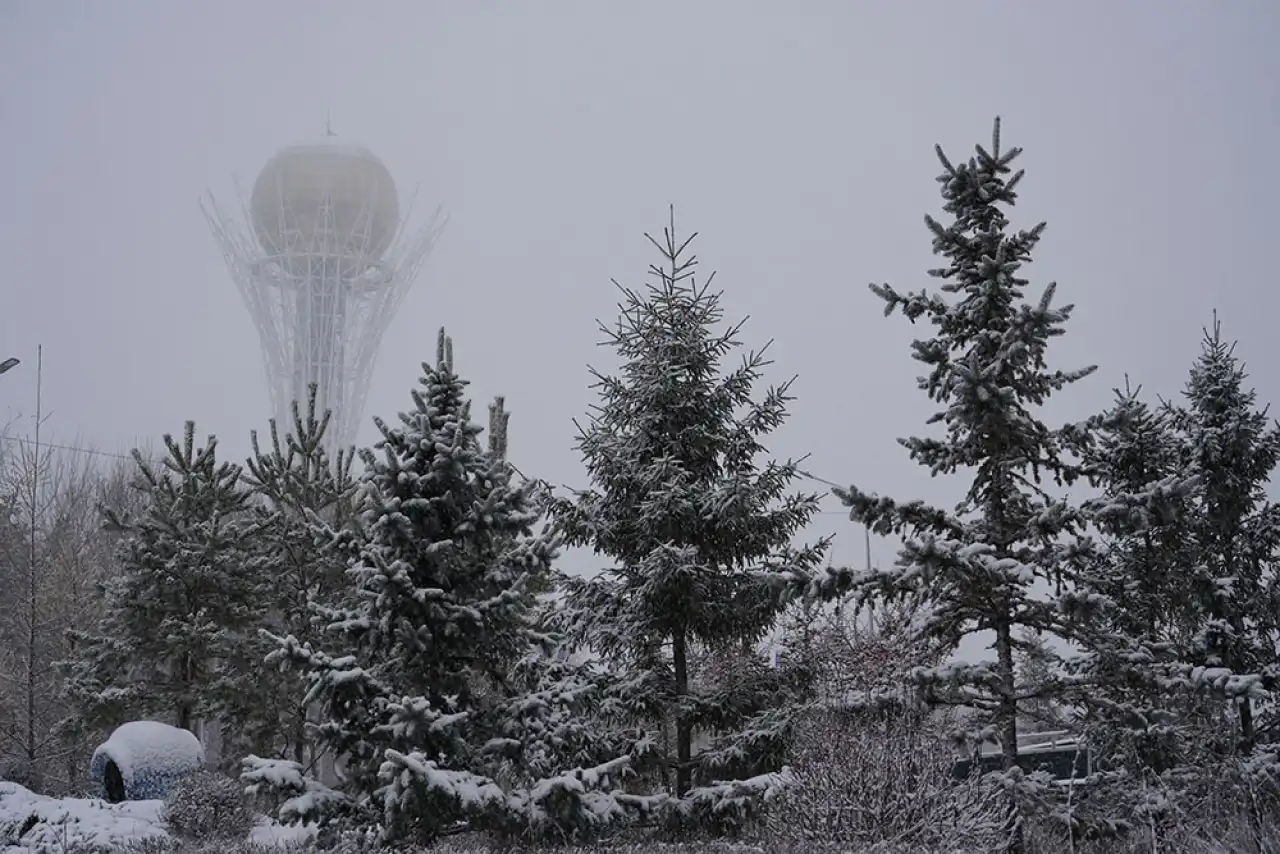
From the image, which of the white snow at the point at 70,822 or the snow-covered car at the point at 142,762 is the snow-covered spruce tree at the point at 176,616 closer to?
the snow-covered car at the point at 142,762

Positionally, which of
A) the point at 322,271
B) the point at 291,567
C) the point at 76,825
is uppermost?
the point at 322,271

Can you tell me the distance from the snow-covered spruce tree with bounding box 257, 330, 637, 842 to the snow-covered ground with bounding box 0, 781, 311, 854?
1.97 metres

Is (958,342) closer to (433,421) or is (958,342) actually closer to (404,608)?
(433,421)

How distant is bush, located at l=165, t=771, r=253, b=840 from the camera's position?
Answer: 43.6 ft

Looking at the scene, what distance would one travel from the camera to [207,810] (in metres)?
13.5

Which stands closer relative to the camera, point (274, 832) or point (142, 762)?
point (274, 832)

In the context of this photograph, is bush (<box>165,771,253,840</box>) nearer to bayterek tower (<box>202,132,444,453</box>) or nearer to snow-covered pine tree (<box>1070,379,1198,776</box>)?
snow-covered pine tree (<box>1070,379,1198,776</box>)

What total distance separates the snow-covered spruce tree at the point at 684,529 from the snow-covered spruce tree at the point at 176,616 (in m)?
7.74

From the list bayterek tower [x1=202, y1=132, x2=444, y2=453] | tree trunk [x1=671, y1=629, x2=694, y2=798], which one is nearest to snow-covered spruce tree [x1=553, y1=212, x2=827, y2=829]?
tree trunk [x1=671, y1=629, x2=694, y2=798]

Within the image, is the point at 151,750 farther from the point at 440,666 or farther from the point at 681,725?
the point at 681,725

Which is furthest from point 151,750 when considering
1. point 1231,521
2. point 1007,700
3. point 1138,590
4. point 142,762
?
point 1231,521

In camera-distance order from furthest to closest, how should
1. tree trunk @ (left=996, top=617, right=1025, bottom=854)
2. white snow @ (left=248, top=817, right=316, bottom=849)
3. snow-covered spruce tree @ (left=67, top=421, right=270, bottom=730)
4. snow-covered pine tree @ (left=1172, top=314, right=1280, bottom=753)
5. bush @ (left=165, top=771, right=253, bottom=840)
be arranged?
snow-covered spruce tree @ (left=67, top=421, right=270, bottom=730), snow-covered pine tree @ (left=1172, top=314, right=1280, bottom=753), bush @ (left=165, top=771, right=253, bottom=840), white snow @ (left=248, top=817, right=316, bottom=849), tree trunk @ (left=996, top=617, right=1025, bottom=854)

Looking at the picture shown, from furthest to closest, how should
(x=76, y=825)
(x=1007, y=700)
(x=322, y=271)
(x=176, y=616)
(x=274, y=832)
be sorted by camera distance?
(x=322, y=271) → (x=176, y=616) → (x=274, y=832) → (x=76, y=825) → (x=1007, y=700)

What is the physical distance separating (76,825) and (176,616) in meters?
5.80
